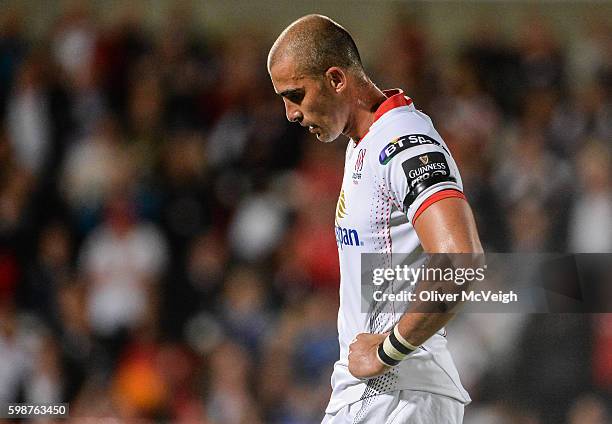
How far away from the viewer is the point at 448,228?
2.39m

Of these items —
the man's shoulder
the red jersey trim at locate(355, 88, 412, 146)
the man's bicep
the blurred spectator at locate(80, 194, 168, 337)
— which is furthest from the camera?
the blurred spectator at locate(80, 194, 168, 337)

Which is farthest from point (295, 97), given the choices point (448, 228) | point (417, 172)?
point (448, 228)

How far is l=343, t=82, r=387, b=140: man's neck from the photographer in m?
2.86

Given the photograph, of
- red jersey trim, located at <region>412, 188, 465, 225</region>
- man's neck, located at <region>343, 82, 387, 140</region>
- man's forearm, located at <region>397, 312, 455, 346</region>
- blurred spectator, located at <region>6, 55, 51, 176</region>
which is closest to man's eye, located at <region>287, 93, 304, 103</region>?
man's neck, located at <region>343, 82, 387, 140</region>

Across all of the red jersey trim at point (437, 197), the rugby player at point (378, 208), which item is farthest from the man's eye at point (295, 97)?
the red jersey trim at point (437, 197)

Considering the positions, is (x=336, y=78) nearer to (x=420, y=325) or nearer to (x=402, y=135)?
(x=402, y=135)

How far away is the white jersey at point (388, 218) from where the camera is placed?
2.54m

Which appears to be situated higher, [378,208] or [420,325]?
[378,208]

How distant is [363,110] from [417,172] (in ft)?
1.37

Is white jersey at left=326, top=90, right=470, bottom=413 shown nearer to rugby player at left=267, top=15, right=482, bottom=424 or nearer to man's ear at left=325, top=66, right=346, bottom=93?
rugby player at left=267, top=15, right=482, bottom=424

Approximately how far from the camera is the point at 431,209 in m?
2.44

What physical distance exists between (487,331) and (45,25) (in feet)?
13.0

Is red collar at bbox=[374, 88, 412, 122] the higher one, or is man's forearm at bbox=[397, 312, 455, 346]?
red collar at bbox=[374, 88, 412, 122]

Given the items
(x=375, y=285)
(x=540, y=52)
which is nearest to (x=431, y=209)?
(x=375, y=285)
